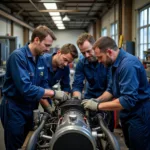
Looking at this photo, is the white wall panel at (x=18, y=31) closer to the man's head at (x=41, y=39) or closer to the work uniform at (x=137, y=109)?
the man's head at (x=41, y=39)

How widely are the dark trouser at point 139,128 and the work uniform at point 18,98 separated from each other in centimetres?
68

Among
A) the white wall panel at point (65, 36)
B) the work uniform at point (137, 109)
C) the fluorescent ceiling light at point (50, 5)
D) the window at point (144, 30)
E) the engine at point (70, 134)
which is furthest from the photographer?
the white wall panel at point (65, 36)

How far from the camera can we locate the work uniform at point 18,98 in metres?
1.72

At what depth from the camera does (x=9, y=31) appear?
8.89 m

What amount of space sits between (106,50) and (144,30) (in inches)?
152

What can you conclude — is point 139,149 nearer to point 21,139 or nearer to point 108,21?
point 21,139

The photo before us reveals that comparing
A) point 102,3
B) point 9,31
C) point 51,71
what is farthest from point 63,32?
point 51,71

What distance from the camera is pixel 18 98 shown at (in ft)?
6.02

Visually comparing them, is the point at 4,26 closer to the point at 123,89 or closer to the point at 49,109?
the point at 49,109

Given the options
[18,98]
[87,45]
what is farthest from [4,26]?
[18,98]

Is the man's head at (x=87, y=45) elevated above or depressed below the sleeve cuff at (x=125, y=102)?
above

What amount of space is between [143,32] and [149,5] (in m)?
0.65

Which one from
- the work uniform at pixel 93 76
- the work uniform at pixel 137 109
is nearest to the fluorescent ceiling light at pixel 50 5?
the work uniform at pixel 93 76

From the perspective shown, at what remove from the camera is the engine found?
1288 mm
